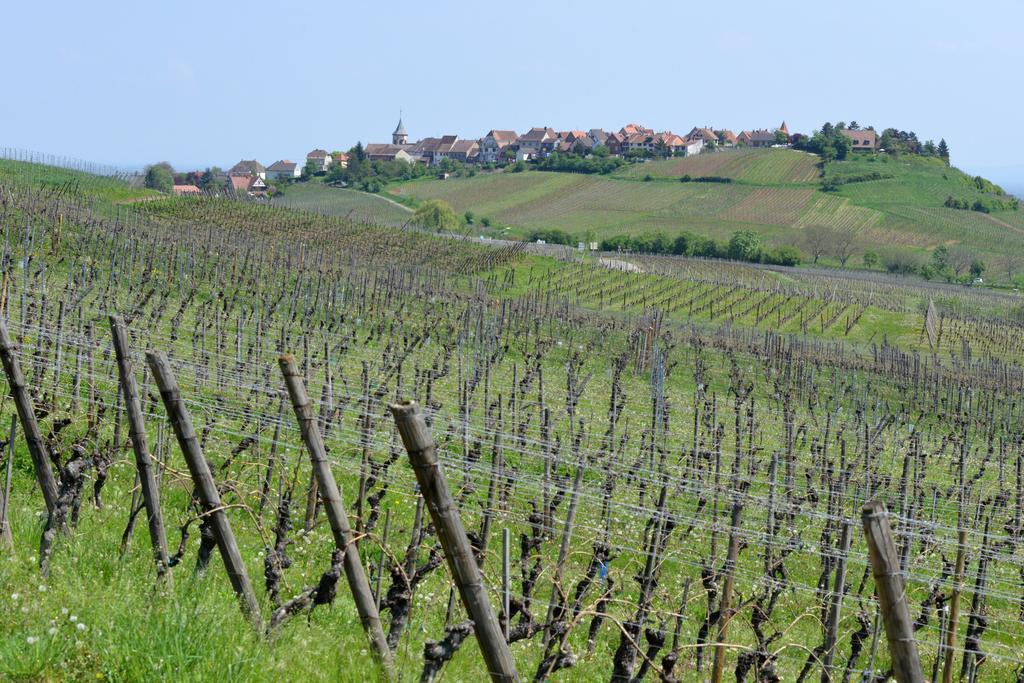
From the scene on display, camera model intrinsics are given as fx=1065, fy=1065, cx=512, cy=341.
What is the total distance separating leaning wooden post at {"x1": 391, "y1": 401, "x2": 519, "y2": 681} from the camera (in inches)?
158

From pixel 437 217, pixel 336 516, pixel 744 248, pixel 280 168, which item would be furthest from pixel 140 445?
pixel 280 168

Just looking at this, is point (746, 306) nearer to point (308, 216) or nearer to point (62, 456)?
point (308, 216)

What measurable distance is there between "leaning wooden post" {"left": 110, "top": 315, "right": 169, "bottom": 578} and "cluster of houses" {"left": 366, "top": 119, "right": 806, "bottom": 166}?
134 metres

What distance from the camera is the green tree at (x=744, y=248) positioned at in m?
74.9

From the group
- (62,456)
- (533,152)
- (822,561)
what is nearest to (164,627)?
(62,456)

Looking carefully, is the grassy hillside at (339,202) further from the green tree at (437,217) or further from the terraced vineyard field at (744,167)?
the terraced vineyard field at (744,167)

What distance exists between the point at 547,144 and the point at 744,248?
83.0 metres

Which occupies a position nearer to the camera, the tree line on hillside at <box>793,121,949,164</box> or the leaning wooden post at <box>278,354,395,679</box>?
the leaning wooden post at <box>278,354,395,679</box>

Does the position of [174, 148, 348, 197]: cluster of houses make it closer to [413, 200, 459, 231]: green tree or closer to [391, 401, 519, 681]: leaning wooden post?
[413, 200, 459, 231]: green tree

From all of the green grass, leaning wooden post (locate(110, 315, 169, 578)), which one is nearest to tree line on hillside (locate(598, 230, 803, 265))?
the green grass

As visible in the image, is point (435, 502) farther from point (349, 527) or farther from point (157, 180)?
point (157, 180)

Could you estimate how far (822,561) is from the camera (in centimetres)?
1059

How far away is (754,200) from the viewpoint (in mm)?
102625

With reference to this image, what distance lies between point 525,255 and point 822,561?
4100 cm
